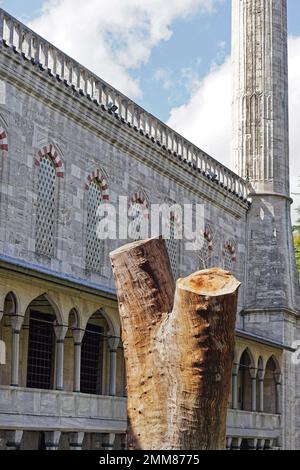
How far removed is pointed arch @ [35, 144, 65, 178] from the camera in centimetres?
2359

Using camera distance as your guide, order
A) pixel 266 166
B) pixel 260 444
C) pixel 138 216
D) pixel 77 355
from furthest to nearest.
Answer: pixel 266 166 < pixel 260 444 < pixel 138 216 < pixel 77 355

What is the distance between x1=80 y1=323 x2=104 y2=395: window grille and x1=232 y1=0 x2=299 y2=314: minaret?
33.0 feet

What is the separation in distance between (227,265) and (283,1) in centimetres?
1047

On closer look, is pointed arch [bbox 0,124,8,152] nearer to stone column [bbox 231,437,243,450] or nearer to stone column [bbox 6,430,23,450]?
stone column [bbox 6,430,23,450]

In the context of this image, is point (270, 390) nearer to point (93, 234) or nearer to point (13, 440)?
point (93, 234)

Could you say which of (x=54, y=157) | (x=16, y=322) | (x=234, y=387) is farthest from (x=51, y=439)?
(x=234, y=387)

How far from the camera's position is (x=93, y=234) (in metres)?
26.0

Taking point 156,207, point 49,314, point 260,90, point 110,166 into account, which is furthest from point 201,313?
point 260,90

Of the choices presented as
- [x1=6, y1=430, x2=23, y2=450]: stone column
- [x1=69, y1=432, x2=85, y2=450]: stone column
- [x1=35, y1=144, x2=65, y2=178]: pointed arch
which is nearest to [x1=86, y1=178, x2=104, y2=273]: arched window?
[x1=35, y1=144, x2=65, y2=178]: pointed arch

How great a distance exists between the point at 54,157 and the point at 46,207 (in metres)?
1.32

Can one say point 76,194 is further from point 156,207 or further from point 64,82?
point 156,207

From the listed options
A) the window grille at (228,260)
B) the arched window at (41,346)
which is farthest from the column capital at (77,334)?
the window grille at (228,260)

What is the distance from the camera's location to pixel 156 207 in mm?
29562

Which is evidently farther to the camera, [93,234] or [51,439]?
[93,234]
